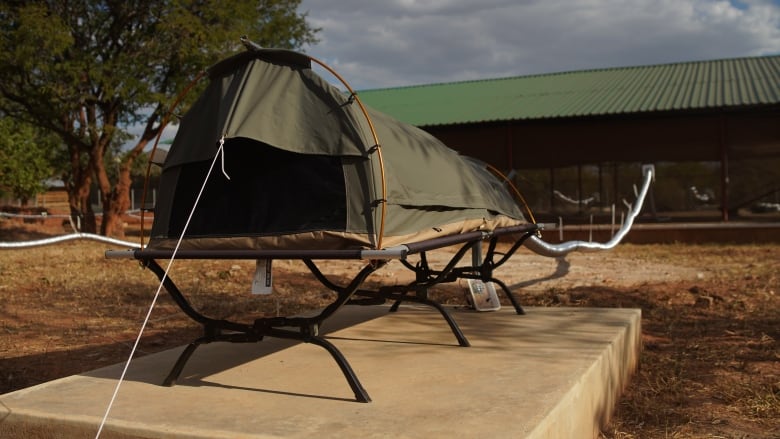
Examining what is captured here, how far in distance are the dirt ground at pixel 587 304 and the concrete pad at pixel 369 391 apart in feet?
1.59

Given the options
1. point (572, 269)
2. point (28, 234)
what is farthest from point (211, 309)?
point (28, 234)

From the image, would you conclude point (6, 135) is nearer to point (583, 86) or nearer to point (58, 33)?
point (58, 33)

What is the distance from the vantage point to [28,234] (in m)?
22.0

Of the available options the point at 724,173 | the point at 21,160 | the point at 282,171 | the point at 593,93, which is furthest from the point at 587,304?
the point at 21,160

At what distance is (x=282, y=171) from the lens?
3.69m

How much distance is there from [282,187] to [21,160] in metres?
31.5

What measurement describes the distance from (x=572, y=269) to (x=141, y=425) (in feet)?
34.0

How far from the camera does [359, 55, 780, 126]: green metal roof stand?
62.0 feet

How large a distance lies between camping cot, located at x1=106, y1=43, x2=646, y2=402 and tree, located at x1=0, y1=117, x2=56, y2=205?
25390 millimetres

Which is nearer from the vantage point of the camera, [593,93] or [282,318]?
[282,318]

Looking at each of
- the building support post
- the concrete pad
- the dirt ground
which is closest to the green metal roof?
the building support post

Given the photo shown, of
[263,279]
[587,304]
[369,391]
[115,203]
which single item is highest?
[115,203]

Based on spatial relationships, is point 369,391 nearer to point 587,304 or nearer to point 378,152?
point 378,152

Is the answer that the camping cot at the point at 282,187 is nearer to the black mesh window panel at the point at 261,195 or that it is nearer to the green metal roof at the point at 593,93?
the black mesh window panel at the point at 261,195
